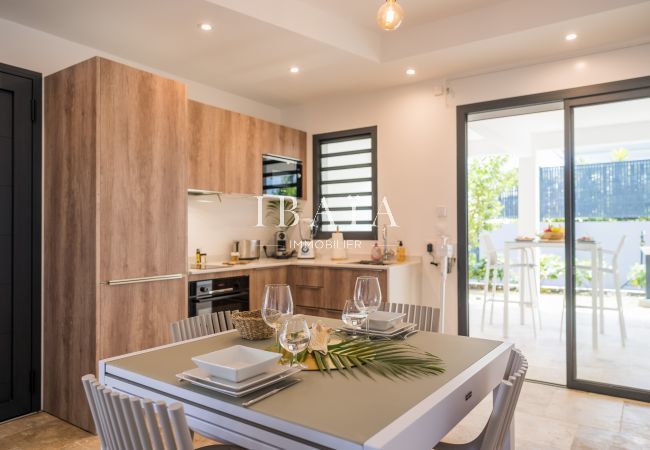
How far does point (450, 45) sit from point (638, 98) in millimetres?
1351

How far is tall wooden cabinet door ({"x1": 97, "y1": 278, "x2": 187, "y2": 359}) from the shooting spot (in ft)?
8.86

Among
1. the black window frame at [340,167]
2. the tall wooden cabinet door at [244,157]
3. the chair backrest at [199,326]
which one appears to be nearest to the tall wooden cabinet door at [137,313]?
the chair backrest at [199,326]

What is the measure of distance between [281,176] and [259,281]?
114cm

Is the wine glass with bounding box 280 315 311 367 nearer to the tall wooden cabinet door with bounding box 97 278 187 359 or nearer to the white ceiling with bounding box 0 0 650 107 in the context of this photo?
the tall wooden cabinet door with bounding box 97 278 187 359

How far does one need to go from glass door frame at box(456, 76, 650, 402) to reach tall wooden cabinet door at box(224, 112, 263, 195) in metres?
1.76

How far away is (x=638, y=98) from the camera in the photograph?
319 cm

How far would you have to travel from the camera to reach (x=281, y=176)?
14.7 feet

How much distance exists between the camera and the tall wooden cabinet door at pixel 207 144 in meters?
3.58

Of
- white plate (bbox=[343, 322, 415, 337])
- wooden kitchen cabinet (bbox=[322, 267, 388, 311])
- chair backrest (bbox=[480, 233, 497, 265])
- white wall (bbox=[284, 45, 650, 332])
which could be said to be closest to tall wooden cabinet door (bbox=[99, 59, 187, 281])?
wooden kitchen cabinet (bbox=[322, 267, 388, 311])

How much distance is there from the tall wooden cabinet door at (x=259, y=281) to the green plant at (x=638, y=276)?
108 inches

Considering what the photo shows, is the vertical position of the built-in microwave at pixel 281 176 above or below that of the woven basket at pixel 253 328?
above

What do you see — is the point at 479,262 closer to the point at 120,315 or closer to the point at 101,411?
the point at 120,315

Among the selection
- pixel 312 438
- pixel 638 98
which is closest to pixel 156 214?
pixel 312 438

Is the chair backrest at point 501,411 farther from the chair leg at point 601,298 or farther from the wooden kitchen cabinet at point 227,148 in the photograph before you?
the wooden kitchen cabinet at point 227,148
